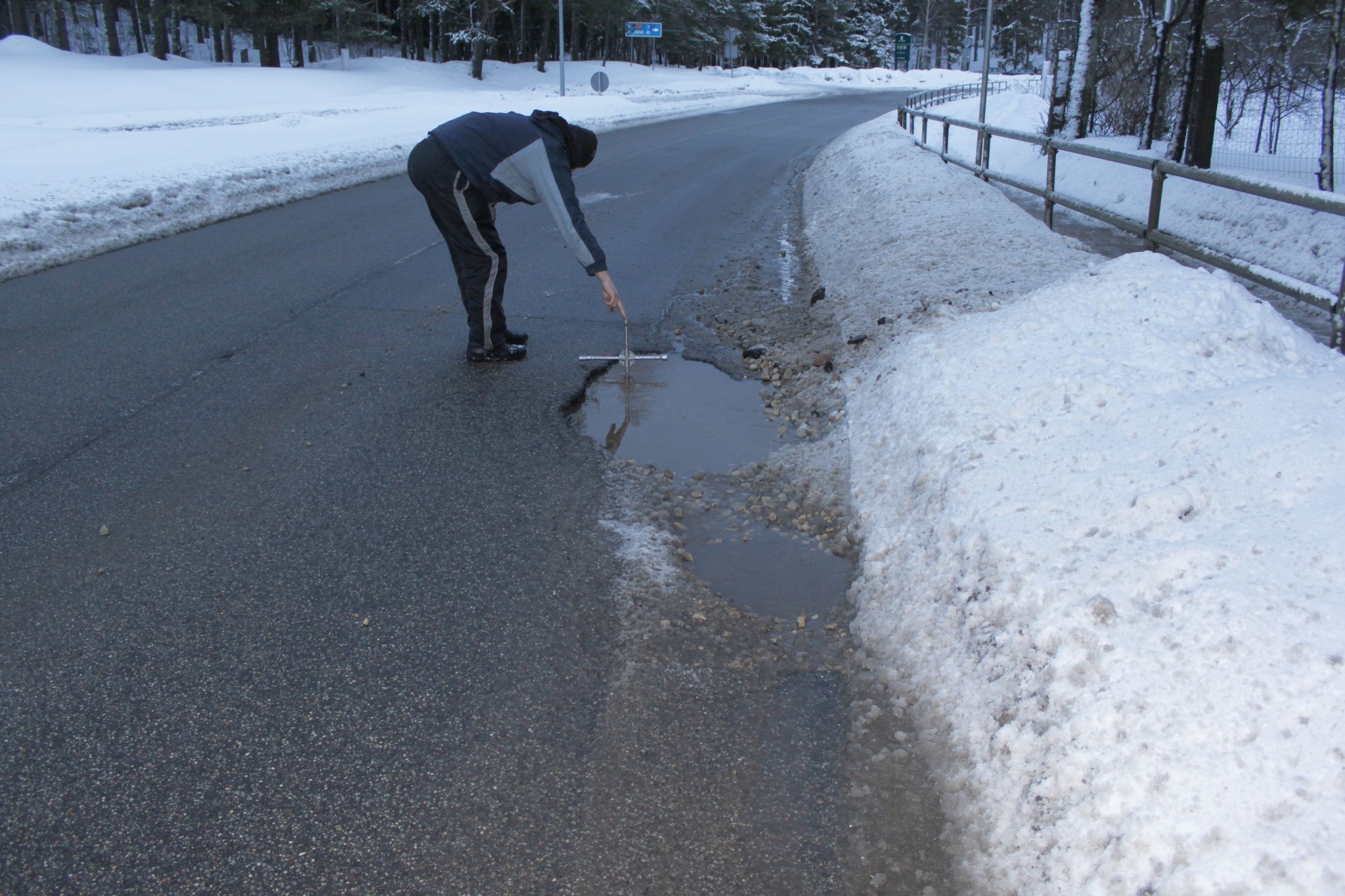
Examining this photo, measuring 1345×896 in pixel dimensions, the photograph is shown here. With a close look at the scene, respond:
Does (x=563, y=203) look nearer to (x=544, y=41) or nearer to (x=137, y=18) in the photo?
(x=544, y=41)

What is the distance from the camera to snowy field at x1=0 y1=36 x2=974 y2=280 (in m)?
10.8

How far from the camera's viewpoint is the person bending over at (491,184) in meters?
5.68

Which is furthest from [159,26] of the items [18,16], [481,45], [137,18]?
[481,45]

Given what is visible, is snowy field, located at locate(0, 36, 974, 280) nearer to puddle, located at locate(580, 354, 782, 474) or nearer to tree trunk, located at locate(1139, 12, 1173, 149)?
puddle, located at locate(580, 354, 782, 474)

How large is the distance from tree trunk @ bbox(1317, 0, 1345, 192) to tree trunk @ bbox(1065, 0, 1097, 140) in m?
4.38

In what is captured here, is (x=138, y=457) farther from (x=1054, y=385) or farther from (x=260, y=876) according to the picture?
(x=1054, y=385)

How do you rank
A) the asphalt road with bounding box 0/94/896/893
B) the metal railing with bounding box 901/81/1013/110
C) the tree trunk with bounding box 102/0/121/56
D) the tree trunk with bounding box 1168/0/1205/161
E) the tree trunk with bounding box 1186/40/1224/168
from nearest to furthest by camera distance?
the asphalt road with bounding box 0/94/896/893 < the tree trunk with bounding box 1186/40/1224/168 < the tree trunk with bounding box 1168/0/1205/161 < the metal railing with bounding box 901/81/1013/110 < the tree trunk with bounding box 102/0/121/56

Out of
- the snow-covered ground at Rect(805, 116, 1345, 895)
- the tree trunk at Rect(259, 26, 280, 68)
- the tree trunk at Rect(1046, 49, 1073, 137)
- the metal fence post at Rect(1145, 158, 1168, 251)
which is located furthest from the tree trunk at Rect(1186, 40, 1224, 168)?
the tree trunk at Rect(259, 26, 280, 68)

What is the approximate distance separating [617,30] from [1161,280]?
264 feet

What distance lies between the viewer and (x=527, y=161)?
566 centimetres

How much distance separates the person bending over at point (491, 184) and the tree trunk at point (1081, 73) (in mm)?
13409

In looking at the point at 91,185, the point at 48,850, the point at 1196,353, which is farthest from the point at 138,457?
the point at 91,185

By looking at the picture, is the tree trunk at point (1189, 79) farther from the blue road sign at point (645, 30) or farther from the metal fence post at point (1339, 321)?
the blue road sign at point (645, 30)

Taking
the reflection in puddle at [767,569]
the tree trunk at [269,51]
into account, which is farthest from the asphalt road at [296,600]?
the tree trunk at [269,51]
